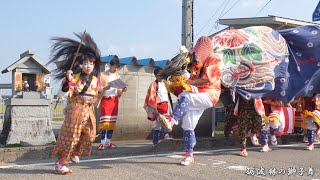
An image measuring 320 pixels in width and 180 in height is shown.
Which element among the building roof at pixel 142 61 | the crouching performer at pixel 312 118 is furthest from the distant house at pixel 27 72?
the crouching performer at pixel 312 118

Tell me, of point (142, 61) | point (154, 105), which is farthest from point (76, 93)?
point (142, 61)

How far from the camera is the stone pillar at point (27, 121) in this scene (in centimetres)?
800

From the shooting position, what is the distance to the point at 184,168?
5535mm

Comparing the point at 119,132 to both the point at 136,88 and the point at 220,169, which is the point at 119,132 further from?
the point at 220,169

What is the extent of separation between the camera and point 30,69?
8.39 meters

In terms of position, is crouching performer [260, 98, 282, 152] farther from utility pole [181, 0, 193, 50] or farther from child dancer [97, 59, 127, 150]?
utility pole [181, 0, 193, 50]

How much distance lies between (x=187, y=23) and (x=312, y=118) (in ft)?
14.8

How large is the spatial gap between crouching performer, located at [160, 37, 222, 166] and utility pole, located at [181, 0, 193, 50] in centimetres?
483

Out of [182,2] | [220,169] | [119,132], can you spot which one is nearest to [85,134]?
[220,169]

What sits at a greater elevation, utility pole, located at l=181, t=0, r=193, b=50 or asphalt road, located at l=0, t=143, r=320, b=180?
utility pole, located at l=181, t=0, r=193, b=50

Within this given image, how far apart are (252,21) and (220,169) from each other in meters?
9.93

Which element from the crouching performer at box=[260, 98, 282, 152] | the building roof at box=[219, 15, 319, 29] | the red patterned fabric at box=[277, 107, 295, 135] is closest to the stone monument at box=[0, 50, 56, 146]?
the crouching performer at box=[260, 98, 282, 152]

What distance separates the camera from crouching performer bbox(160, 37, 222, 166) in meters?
5.68

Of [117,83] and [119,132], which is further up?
[117,83]
